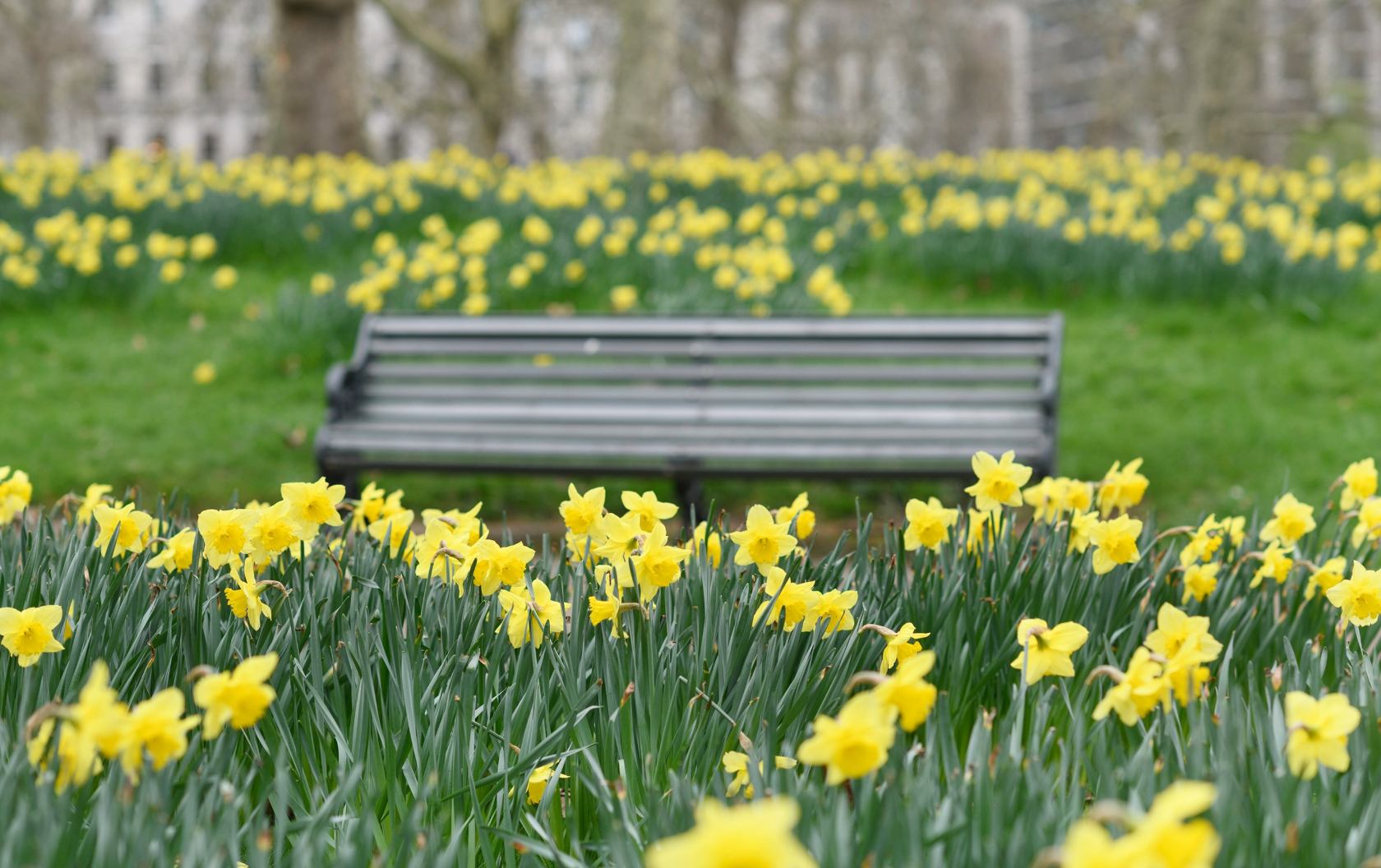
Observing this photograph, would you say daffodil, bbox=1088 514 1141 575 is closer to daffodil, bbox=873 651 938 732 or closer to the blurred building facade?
daffodil, bbox=873 651 938 732

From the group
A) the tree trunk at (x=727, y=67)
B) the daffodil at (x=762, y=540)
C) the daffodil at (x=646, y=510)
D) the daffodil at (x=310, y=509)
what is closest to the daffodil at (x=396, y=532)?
the daffodil at (x=310, y=509)

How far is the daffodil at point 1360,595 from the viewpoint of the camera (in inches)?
72.1

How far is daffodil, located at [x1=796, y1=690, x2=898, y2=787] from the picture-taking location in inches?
47.1

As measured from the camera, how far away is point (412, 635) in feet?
5.91

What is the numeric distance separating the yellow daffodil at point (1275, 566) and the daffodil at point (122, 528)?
74.2 inches

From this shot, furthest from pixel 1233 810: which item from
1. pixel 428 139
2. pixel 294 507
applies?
pixel 428 139

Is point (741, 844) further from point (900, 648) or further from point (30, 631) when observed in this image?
point (30, 631)

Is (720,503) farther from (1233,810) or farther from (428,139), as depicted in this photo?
(428,139)

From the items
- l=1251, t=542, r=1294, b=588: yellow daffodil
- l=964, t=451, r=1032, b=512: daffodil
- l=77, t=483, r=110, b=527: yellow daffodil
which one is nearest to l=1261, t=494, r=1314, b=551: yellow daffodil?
l=1251, t=542, r=1294, b=588: yellow daffodil

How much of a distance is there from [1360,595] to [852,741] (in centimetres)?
105

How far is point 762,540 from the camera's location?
1890 mm

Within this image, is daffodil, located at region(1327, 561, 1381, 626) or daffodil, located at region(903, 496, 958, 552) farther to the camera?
daffodil, located at region(903, 496, 958, 552)

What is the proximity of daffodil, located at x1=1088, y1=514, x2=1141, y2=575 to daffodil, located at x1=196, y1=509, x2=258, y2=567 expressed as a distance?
52.5 inches

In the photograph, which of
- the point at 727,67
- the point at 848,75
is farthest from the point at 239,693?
the point at 848,75
